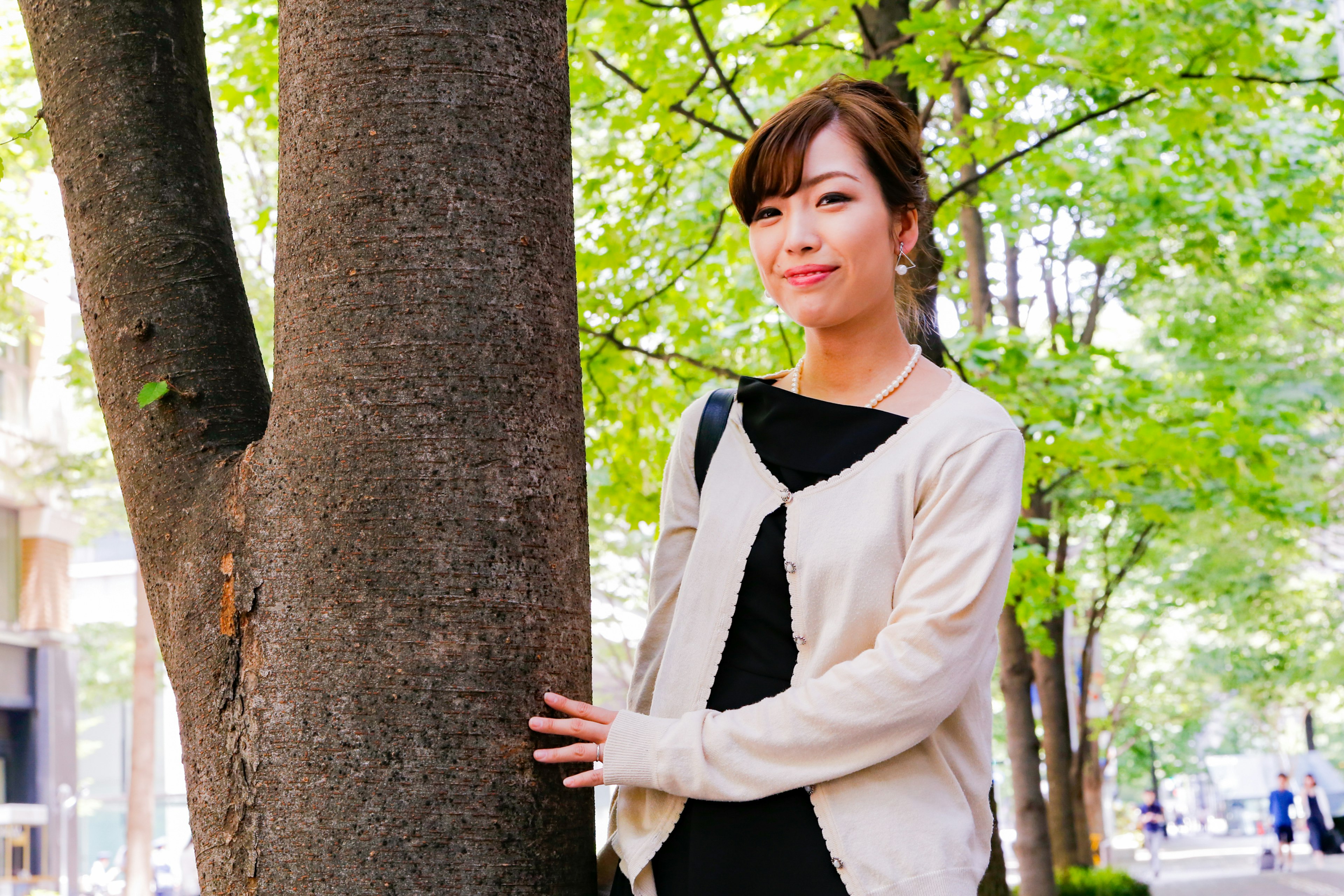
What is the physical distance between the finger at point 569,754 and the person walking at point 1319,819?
22.3 meters

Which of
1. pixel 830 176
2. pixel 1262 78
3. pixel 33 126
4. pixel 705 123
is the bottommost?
pixel 830 176

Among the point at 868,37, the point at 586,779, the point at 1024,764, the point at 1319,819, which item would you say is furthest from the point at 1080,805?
the point at 586,779

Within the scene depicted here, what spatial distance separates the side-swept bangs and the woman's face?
16mm

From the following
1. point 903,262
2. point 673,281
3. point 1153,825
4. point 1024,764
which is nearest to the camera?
point 903,262

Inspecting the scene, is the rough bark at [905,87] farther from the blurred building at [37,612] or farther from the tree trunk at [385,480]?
the blurred building at [37,612]

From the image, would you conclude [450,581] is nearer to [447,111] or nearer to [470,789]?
[470,789]

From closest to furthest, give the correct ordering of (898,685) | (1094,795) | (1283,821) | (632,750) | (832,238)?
(898,685) → (632,750) → (832,238) → (1094,795) → (1283,821)

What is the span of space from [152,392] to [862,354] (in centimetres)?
126

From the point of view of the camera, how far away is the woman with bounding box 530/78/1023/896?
69.2 inches

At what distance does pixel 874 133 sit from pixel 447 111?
718 mm

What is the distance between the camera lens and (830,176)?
6.58 ft

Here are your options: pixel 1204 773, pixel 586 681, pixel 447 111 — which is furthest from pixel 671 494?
pixel 1204 773

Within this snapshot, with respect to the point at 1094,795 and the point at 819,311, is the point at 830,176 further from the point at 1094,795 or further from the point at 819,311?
the point at 1094,795

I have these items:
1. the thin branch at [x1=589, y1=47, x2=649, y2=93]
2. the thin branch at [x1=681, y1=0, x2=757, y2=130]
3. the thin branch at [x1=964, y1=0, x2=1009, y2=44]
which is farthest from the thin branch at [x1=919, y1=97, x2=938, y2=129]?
the thin branch at [x1=589, y1=47, x2=649, y2=93]
